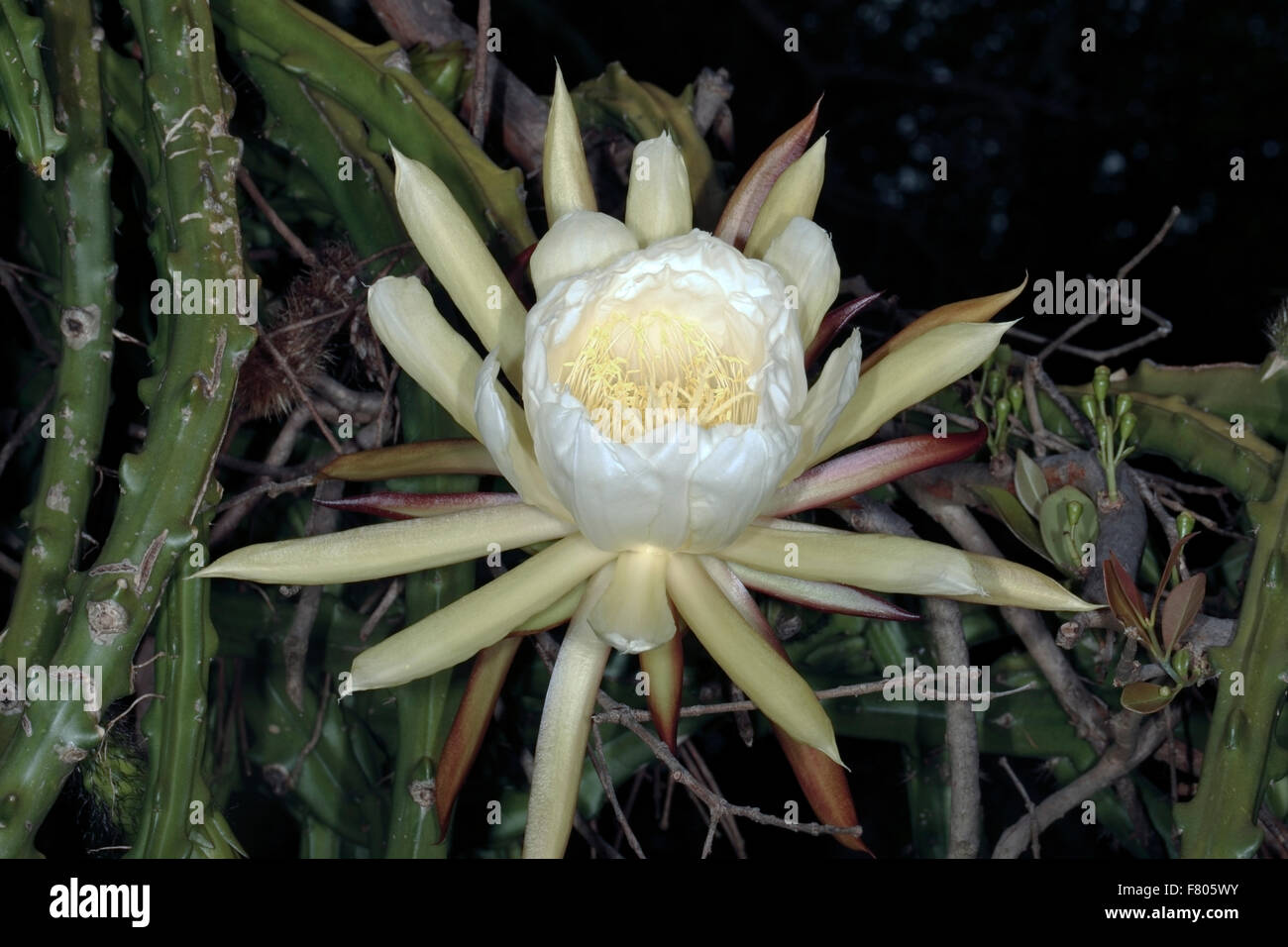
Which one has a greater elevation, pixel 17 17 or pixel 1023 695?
pixel 17 17

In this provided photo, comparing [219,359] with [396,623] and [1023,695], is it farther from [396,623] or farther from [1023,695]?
[1023,695]

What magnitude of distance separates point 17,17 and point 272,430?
403mm

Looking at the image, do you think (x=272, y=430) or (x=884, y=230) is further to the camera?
(x=884, y=230)

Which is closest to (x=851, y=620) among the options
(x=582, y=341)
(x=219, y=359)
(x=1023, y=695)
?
(x=1023, y=695)

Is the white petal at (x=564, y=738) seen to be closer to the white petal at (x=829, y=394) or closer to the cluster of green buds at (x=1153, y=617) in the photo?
the white petal at (x=829, y=394)

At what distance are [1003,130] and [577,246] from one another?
1.00 meters

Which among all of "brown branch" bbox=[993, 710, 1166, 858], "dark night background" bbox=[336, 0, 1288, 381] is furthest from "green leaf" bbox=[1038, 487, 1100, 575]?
"dark night background" bbox=[336, 0, 1288, 381]

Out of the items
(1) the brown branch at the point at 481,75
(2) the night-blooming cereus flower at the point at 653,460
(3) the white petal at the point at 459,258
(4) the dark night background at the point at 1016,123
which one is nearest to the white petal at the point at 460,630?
(2) the night-blooming cereus flower at the point at 653,460

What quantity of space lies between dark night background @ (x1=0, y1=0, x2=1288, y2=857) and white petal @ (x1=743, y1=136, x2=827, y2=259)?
433 millimetres

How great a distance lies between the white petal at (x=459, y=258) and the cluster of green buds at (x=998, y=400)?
1.06 ft

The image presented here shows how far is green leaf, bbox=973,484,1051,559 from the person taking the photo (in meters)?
0.77

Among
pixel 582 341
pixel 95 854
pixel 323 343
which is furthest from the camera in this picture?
pixel 323 343

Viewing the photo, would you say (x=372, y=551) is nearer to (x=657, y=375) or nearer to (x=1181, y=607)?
(x=657, y=375)

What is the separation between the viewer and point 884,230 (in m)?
1.48
